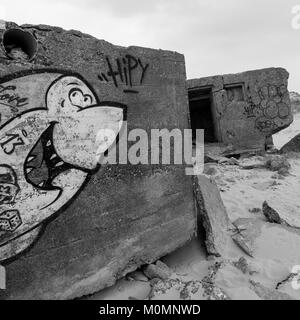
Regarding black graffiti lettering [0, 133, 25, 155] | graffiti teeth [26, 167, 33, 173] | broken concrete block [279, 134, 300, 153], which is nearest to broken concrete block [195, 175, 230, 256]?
graffiti teeth [26, 167, 33, 173]

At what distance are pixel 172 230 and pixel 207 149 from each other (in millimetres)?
6090

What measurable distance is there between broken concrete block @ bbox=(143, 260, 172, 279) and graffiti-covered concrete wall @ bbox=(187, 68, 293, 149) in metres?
6.65

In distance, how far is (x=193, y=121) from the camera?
11977 mm

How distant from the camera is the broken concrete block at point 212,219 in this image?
381 cm

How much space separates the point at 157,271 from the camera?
10.8ft

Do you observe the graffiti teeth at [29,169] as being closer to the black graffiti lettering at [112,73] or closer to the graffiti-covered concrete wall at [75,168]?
the graffiti-covered concrete wall at [75,168]

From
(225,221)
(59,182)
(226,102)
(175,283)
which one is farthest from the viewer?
(226,102)

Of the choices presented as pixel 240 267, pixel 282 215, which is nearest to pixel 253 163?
pixel 282 215

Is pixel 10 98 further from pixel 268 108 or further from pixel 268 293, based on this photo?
pixel 268 108

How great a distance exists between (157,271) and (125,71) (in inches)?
72.6

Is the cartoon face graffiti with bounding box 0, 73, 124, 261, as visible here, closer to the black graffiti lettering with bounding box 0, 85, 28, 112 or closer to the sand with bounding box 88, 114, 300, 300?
the black graffiti lettering with bounding box 0, 85, 28, 112

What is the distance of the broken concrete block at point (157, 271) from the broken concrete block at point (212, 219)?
617 millimetres

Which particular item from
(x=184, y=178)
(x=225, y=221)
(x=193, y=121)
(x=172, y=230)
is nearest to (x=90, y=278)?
(x=172, y=230)
